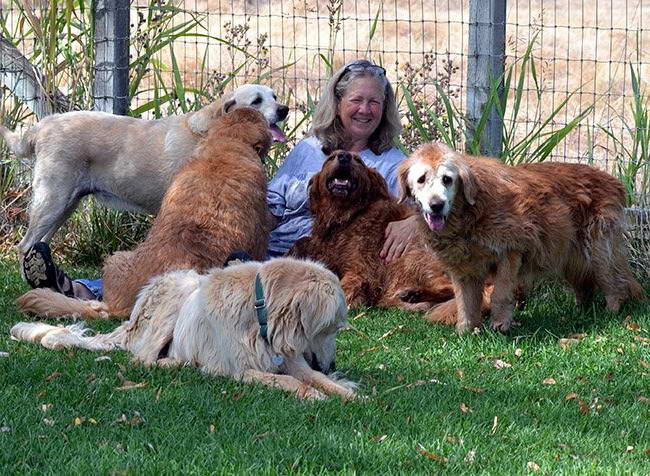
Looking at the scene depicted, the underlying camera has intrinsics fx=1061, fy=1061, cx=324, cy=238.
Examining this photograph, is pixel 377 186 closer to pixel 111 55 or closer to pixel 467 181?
pixel 467 181

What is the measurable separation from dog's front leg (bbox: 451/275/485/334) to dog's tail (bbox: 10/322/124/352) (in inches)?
74.5

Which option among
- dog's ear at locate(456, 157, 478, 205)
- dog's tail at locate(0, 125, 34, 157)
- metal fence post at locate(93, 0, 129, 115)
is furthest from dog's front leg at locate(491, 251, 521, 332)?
metal fence post at locate(93, 0, 129, 115)

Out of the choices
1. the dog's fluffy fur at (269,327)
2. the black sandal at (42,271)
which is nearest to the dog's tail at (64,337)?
the dog's fluffy fur at (269,327)

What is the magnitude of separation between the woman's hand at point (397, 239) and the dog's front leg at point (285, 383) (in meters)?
2.37

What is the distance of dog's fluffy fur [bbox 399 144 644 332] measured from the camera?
5.67m

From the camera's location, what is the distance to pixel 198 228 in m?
6.05

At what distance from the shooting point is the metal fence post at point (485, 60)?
298 inches

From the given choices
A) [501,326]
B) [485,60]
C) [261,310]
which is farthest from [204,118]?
[261,310]

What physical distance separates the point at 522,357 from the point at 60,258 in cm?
422

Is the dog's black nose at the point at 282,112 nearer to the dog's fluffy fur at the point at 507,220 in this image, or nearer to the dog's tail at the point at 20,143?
the dog's tail at the point at 20,143

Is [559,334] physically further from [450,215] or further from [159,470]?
[159,470]

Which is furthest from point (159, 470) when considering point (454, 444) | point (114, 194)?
point (114, 194)

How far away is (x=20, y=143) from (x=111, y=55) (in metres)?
1.14

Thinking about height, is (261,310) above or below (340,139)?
below
